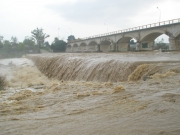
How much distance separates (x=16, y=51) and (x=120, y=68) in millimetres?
75228

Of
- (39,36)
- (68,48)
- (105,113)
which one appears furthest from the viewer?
(39,36)

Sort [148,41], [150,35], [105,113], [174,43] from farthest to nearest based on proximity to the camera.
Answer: [148,41] → [150,35] → [174,43] → [105,113]

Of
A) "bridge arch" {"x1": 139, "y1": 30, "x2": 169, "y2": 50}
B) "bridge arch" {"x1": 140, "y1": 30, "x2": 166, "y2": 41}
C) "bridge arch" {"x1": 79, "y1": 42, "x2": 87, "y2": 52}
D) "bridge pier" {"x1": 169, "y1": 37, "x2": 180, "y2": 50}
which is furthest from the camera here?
"bridge arch" {"x1": 79, "y1": 42, "x2": 87, "y2": 52}

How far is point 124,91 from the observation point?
660 cm

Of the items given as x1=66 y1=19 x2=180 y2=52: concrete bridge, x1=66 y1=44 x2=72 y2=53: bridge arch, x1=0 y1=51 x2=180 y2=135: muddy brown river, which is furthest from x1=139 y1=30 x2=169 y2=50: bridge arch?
x1=66 y1=44 x2=72 y2=53: bridge arch

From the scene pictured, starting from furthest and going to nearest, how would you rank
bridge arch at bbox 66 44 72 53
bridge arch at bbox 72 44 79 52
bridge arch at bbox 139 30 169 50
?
bridge arch at bbox 66 44 72 53
bridge arch at bbox 72 44 79 52
bridge arch at bbox 139 30 169 50

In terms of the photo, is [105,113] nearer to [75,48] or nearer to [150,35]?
[150,35]

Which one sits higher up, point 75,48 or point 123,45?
point 75,48

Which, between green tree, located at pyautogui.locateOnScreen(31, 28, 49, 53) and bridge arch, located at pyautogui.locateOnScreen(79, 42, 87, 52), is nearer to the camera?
bridge arch, located at pyautogui.locateOnScreen(79, 42, 87, 52)

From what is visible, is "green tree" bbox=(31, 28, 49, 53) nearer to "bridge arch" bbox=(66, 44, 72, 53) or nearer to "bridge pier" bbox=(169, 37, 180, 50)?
"bridge arch" bbox=(66, 44, 72, 53)

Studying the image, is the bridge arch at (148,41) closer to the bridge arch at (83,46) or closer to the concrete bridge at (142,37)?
the concrete bridge at (142,37)

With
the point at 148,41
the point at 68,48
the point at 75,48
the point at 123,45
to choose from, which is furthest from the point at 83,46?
the point at 148,41

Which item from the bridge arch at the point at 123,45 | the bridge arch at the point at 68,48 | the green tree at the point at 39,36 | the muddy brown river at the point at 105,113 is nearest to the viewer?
the muddy brown river at the point at 105,113

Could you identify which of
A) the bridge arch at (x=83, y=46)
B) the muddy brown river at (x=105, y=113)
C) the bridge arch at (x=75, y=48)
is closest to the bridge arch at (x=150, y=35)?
the muddy brown river at (x=105, y=113)
